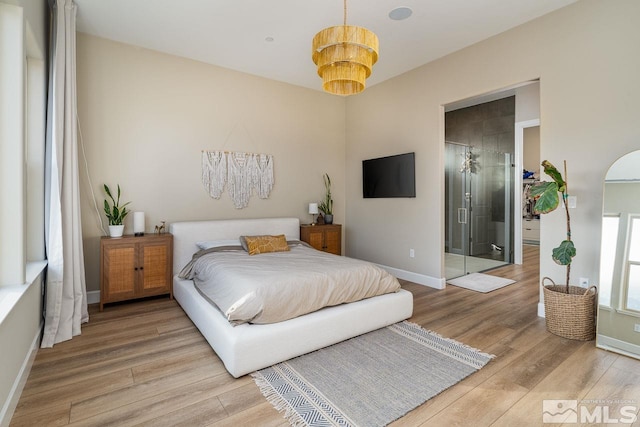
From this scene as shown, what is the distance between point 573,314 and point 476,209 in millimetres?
3067

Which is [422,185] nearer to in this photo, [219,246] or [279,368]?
[219,246]

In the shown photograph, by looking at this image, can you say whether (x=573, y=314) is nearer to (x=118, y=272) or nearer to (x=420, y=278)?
(x=420, y=278)

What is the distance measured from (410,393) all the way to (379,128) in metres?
3.91

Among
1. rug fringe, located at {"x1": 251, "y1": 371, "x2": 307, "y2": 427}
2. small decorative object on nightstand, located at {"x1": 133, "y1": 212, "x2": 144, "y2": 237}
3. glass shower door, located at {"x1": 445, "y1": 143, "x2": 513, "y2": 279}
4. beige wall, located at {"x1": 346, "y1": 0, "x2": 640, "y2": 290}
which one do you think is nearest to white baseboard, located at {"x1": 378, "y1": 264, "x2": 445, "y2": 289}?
beige wall, located at {"x1": 346, "y1": 0, "x2": 640, "y2": 290}

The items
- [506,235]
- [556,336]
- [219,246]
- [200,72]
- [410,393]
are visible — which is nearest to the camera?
[410,393]


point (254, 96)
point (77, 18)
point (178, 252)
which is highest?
point (77, 18)

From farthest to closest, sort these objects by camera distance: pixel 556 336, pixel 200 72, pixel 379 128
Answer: pixel 379 128
pixel 200 72
pixel 556 336

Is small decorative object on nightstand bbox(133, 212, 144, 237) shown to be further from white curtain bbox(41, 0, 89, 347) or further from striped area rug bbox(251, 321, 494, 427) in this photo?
striped area rug bbox(251, 321, 494, 427)

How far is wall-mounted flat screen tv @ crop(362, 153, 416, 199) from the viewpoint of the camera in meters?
4.45

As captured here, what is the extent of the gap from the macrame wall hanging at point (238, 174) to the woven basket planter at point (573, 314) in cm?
366

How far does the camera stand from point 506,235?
5.73m

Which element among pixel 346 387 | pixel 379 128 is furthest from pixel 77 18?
pixel 346 387

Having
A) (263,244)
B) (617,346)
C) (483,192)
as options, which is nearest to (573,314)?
(617,346)

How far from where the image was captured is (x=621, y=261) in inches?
99.8
